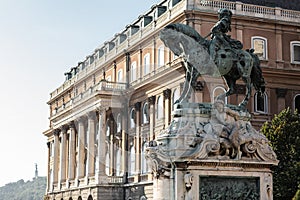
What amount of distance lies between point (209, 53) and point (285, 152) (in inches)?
849

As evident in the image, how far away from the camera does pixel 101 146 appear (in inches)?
2404

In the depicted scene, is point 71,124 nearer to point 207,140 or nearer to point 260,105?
point 260,105

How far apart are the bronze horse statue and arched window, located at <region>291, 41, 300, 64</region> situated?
3656cm

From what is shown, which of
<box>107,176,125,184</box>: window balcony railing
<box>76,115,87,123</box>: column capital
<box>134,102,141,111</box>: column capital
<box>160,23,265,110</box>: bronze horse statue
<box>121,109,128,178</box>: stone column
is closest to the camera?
<box>160,23,265,110</box>: bronze horse statue

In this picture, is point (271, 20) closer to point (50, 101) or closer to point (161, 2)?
point (161, 2)

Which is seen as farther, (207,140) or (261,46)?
(261,46)

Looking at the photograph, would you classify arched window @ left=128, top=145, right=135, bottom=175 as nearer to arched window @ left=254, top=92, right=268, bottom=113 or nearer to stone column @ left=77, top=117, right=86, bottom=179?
stone column @ left=77, top=117, right=86, bottom=179

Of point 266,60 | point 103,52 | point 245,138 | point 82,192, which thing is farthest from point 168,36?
point 103,52

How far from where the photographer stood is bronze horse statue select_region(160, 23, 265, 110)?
679 inches

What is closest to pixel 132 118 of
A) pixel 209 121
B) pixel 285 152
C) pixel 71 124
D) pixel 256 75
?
pixel 71 124

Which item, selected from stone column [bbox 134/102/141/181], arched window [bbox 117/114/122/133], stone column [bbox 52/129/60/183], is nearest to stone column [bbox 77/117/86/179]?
arched window [bbox 117/114/122/133]

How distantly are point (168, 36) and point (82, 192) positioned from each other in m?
50.4

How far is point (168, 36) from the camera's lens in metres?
17.2

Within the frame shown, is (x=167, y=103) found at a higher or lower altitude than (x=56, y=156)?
higher
